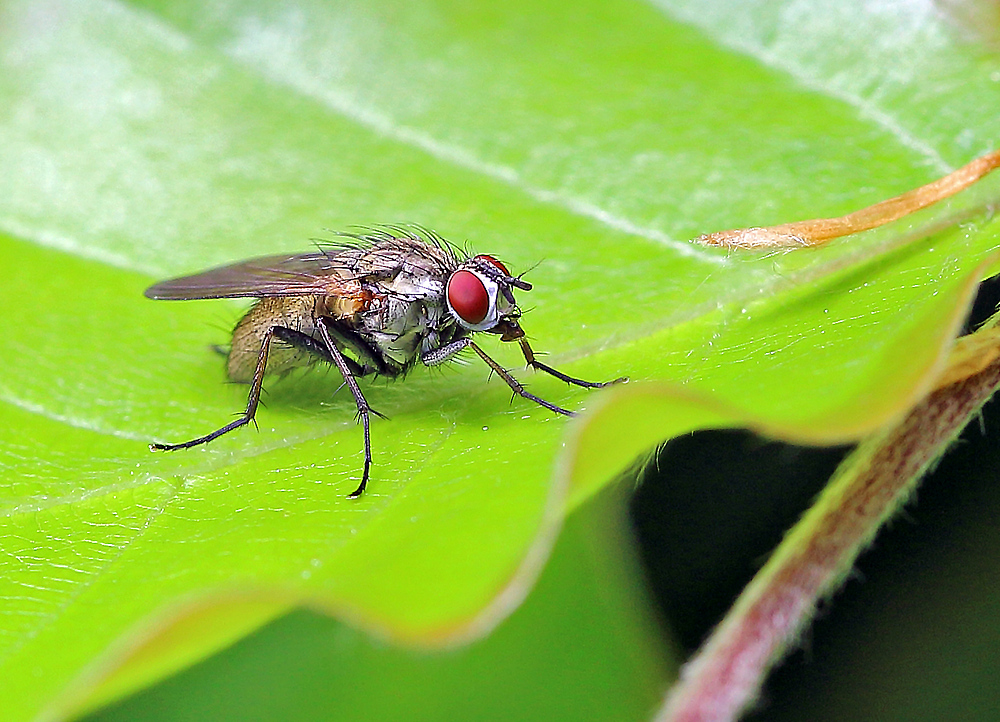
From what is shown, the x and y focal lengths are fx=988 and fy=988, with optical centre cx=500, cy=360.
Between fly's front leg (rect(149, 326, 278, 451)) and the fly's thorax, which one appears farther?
the fly's thorax

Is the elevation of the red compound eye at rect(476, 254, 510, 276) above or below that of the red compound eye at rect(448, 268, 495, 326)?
above

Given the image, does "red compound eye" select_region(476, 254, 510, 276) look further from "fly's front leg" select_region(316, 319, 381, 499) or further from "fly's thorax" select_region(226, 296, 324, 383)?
"fly's thorax" select_region(226, 296, 324, 383)

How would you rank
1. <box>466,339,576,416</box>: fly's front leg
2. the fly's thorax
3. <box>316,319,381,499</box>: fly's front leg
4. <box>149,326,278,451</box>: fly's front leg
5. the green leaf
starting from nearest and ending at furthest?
1. the green leaf
2. <box>316,319,381,499</box>: fly's front leg
3. <box>466,339,576,416</box>: fly's front leg
4. <box>149,326,278,451</box>: fly's front leg
5. the fly's thorax

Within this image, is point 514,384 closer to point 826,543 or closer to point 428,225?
point 428,225

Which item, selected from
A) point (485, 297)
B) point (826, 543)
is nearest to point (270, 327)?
point (485, 297)

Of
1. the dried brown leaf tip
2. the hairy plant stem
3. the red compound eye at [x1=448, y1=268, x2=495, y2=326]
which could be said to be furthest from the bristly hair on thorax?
the hairy plant stem

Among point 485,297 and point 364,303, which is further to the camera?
point 364,303

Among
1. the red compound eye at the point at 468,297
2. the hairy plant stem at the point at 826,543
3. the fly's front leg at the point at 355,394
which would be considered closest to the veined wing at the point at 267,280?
the fly's front leg at the point at 355,394
